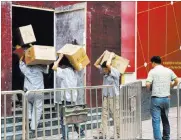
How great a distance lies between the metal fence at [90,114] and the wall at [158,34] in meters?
4.49

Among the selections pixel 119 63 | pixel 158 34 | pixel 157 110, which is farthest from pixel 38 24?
pixel 157 110

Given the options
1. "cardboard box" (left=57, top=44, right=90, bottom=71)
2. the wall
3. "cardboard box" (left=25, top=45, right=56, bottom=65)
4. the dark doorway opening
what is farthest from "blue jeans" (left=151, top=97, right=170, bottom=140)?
the wall

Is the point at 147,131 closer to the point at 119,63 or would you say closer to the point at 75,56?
the point at 119,63

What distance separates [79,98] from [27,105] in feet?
4.50

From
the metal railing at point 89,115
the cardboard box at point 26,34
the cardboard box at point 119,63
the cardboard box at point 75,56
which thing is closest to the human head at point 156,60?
the cardboard box at point 119,63

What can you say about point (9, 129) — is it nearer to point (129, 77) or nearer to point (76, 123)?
point (76, 123)

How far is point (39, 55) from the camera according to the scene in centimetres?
716

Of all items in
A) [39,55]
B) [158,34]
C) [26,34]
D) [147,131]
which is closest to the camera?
[39,55]

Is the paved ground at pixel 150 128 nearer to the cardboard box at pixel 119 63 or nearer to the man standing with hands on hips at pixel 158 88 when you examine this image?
the man standing with hands on hips at pixel 158 88

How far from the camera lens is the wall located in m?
11.8

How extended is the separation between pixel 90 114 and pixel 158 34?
6.80 meters

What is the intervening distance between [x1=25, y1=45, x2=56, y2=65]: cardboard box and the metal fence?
110cm

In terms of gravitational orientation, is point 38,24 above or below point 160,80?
above

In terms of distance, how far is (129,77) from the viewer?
37.9ft
